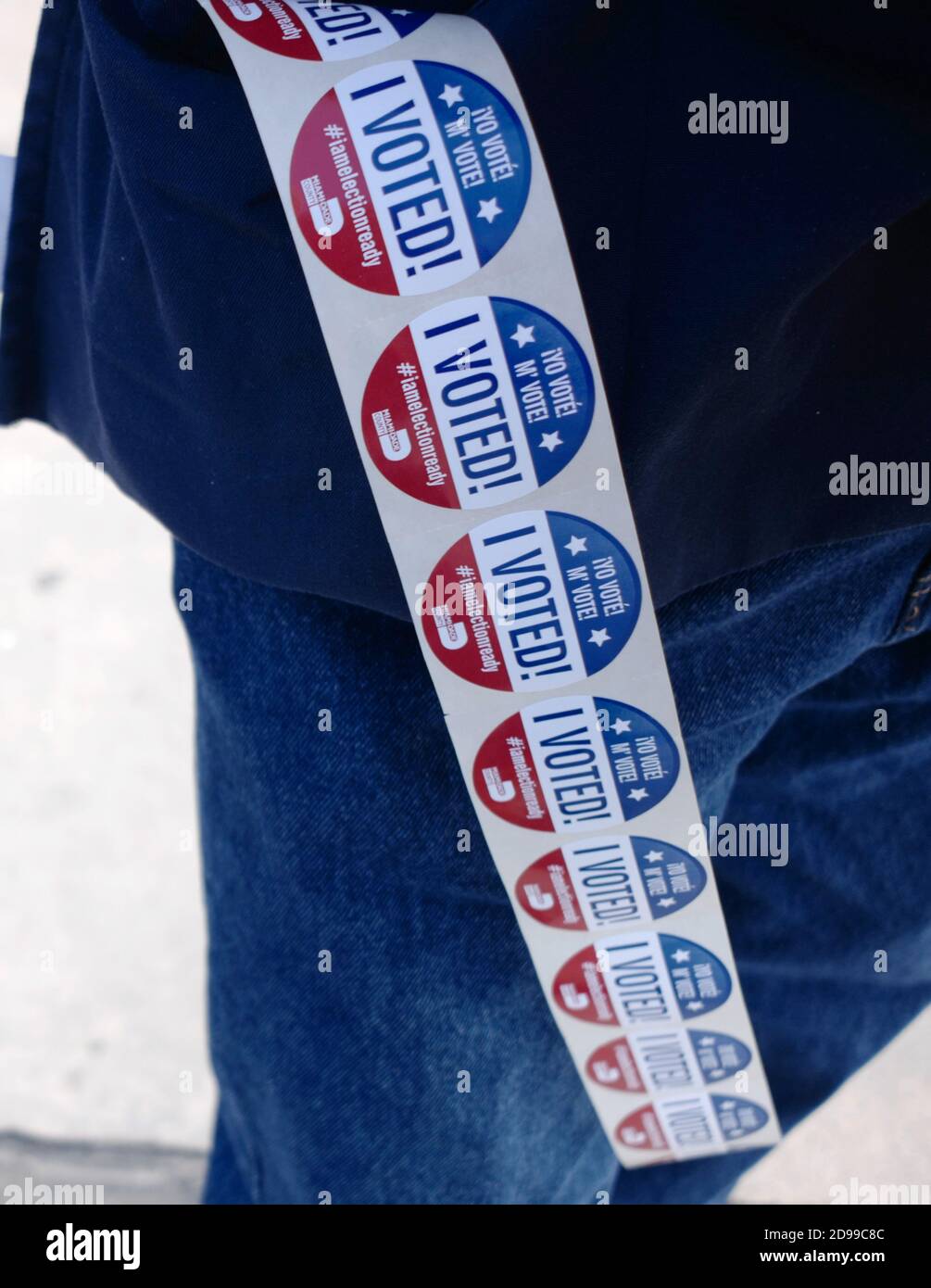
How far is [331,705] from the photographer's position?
0.61 m

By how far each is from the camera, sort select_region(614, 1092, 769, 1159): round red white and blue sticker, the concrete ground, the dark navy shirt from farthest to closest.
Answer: the concrete ground
select_region(614, 1092, 769, 1159): round red white and blue sticker
the dark navy shirt

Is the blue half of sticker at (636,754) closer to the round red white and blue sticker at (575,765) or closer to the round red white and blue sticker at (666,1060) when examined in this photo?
the round red white and blue sticker at (575,765)

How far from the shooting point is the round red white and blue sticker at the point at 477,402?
1.64 feet

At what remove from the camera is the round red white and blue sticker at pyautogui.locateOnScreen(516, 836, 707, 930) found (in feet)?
2.11

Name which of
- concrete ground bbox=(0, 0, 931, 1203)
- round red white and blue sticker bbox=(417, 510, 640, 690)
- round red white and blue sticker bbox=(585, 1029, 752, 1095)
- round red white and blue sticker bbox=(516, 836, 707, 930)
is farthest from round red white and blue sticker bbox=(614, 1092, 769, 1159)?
concrete ground bbox=(0, 0, 931, 1203)

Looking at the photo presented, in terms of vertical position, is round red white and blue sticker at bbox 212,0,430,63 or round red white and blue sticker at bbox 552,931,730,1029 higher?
round red white and blue sticker at bbox 212,0,430,63

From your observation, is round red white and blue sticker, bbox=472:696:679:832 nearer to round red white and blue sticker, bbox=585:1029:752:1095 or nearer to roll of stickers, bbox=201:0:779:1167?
roll of stickers, bbox=201:0:779:1167

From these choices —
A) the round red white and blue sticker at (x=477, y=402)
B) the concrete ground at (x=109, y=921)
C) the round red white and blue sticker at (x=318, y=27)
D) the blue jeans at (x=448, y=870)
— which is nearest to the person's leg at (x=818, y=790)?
the blue jeans at (x=448, y=870)

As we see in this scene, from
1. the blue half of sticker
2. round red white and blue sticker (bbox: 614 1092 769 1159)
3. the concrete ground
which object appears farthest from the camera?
the concrete ground

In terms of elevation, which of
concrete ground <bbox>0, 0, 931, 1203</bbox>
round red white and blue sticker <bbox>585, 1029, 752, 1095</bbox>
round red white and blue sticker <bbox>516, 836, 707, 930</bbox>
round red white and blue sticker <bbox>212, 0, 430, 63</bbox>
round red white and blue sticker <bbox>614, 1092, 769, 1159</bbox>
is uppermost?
round red white and blue sticker <bbox>212, 0, 430, 63</bbox>

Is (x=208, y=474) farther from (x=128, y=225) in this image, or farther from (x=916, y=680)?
(x=916, y=680)

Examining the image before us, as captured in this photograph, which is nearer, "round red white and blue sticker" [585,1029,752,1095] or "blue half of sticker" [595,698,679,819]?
"blue half of sticker" [595,698,679,819]

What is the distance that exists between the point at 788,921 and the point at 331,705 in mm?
393

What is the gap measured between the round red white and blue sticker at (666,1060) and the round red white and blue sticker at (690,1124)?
0.08 ft
